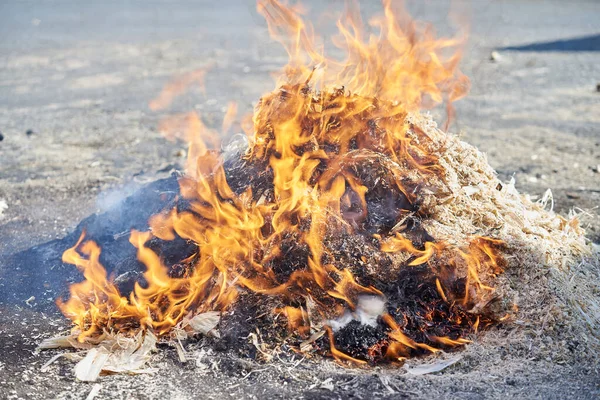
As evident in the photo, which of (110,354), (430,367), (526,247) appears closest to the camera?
(430,367)

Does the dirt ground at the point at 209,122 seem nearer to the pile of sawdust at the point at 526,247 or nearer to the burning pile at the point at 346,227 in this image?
the pile of sawdust at the point at 526,247

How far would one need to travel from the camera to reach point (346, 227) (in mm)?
3965

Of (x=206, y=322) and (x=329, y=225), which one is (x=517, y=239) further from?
(x=206, y=322)

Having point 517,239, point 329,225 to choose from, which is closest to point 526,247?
point 517,239

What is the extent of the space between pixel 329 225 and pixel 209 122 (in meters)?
5.28

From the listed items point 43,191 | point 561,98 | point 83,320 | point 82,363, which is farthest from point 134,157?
point 561,98

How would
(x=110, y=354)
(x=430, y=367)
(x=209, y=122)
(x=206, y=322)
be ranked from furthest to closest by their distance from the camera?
(x=209, y=122), (x=206, y=322), (x=110, y=354), (x=430, y=367)

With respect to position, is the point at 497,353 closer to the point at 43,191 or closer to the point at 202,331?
the point at 202,331

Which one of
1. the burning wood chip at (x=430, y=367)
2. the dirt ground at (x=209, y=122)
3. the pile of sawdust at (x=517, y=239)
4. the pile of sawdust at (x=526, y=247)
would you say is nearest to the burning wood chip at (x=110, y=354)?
the dirt ground at (x=209, y=122)

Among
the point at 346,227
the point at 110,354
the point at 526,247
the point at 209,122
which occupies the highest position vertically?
the point at 346,227

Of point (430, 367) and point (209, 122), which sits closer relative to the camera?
point (430, 367)

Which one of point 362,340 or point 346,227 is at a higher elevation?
point 346,227

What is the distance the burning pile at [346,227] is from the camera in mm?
3775

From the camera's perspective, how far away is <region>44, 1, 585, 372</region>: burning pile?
3775 millimetres
